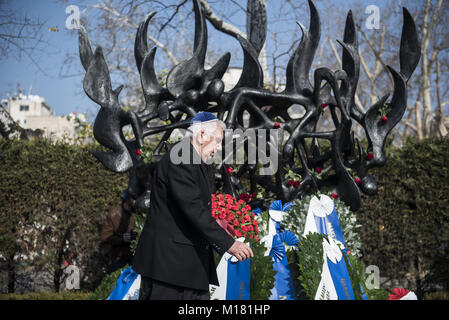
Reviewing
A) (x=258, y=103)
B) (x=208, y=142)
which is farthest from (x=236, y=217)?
(x=258, y=103)

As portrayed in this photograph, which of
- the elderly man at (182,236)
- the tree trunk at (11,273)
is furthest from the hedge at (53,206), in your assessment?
the elderly man at (182,236)

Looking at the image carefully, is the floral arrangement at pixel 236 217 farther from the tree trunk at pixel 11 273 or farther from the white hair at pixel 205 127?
the tree trunk at pixel 11 273

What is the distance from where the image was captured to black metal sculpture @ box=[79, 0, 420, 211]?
14.8 feet

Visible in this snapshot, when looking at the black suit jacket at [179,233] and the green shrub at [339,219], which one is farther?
the green shrub at [339,219]

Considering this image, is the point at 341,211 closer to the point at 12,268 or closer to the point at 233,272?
the point at 233,272

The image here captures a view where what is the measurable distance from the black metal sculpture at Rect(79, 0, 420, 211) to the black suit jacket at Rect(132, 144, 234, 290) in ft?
6.36

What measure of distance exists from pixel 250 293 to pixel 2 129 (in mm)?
6814

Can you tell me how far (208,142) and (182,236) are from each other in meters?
0.64

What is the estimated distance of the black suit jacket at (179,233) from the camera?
93.0 inches

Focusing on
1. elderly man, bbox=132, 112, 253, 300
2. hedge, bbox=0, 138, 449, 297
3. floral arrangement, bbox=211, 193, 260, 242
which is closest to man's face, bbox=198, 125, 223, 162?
elderly man, bbox=132, 112, 253, 300

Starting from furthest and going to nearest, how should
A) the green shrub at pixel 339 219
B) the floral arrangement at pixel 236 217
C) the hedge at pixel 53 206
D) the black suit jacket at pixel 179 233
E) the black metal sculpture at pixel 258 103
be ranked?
the hedge at pixel 53 206 → the black metal sculpture at pixel 258 103 → the green shrub at pixel 339 219 → the floral arrangement at pixel 236 217 → the black suit jacket at pixel 179 233

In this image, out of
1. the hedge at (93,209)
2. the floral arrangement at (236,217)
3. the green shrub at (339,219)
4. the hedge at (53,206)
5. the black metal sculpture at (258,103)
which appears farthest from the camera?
the hedge at (53,206)

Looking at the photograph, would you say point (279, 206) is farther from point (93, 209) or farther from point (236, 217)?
point (93, 209)

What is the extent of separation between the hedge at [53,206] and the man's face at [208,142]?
181 inches
